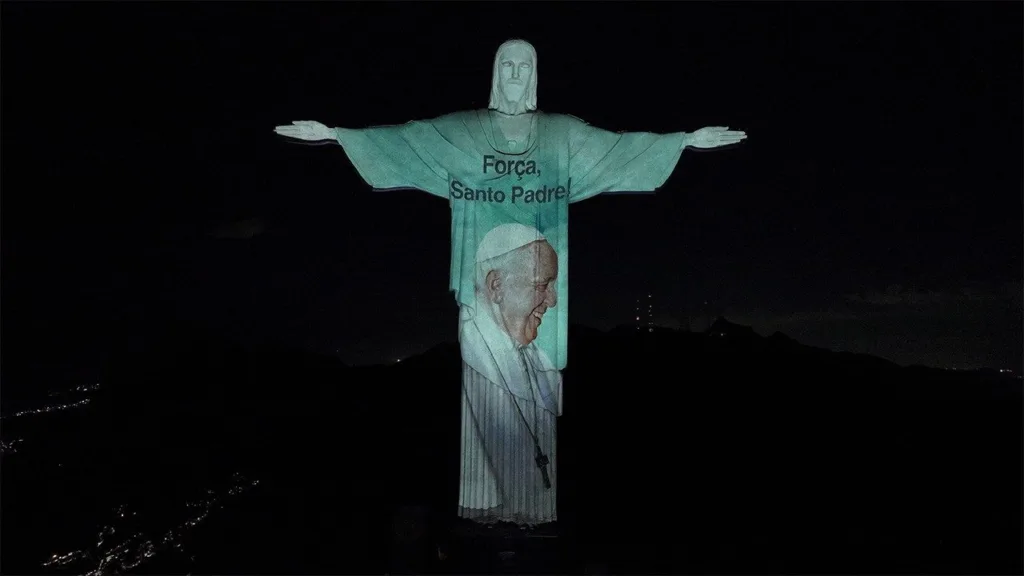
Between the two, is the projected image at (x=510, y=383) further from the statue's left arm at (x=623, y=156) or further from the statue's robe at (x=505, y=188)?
the statue's left arm at (x=623, y=156)

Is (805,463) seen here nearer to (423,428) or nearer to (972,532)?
(972,532)

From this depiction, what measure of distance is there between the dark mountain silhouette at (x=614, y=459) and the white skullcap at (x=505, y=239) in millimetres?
2321

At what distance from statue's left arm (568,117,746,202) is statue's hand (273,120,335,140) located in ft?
7.31

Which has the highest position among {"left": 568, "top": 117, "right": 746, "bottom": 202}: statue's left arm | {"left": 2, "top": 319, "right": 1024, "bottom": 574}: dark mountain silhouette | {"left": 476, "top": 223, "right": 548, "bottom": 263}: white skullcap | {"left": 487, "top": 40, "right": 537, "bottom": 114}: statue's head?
{"left": 487, "top": 40, "right": 537, "bottom": 114}: statue's head

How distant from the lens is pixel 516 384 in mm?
6559

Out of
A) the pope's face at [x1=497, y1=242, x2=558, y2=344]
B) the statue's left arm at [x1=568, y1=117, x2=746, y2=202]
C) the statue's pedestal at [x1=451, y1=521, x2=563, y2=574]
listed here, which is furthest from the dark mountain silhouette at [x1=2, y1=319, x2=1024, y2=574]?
the statue's left arm at [x1=568, y1=117, x2=746, y2=202]

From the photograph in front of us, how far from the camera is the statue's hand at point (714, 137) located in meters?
6.90

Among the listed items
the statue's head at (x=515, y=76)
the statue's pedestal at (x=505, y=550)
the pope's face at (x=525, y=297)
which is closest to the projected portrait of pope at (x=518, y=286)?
the pope's face at (x=525, y=297)

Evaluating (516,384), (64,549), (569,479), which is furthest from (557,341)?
(64,549)

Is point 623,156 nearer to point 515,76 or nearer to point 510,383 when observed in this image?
point 515,76

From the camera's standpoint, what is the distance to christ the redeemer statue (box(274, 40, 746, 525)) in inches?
255

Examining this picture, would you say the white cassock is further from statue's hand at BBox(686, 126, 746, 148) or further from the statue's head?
statue's hand at BBox(686, 126, 746, 148)

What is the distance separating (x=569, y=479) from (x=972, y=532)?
492cm

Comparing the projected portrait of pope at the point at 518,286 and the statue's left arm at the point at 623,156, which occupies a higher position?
the statue's left arm at the point at 623,156
